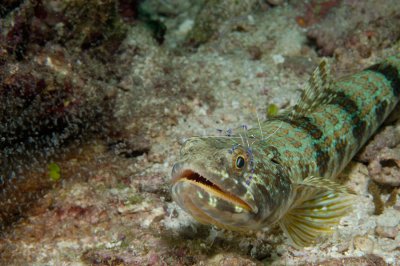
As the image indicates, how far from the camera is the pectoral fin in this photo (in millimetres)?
3432

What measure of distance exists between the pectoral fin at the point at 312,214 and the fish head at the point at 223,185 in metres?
0.59

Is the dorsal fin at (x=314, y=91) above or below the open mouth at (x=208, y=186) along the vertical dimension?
above

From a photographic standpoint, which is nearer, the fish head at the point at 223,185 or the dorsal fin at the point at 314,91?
the fish head at the point at 223,185

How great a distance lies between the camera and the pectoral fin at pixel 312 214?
11.3 ft

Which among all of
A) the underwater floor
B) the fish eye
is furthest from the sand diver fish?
the underwater floor

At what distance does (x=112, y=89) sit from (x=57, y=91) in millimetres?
929

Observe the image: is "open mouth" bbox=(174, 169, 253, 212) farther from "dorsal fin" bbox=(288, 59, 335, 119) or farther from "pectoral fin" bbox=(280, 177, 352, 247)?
"dorsal fin" bbox=(288, 59, 335, 119)

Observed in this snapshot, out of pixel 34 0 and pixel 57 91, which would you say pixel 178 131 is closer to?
pixel 57 91

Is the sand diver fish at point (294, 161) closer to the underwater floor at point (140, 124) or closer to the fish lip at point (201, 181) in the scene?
the fish lip at point (201, 181)

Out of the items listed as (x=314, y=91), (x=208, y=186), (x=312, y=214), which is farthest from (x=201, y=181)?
(x=314, y=91)

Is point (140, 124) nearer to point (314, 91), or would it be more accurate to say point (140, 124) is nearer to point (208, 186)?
point (314, 91)

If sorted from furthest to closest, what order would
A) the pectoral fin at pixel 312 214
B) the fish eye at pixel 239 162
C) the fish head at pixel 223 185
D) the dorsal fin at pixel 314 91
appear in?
1. the dorsal fin at pixel 314 91
2. the pectoral fin at pixel 312 214
3. the fish eye at pixel 239 162
4. the fish head at pixel 223 185

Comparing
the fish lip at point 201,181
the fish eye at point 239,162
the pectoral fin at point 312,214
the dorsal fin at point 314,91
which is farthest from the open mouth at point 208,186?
the dorsal fin at point 314,91

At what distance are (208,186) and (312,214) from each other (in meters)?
1.40
